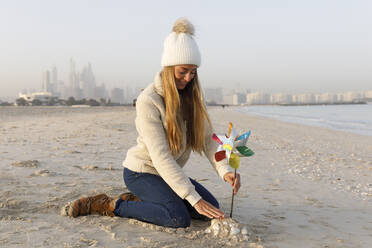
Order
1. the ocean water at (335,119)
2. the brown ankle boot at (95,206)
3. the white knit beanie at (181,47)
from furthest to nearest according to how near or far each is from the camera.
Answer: the ocean water at (335,119) → the brown ankle boot at (95,206) → the white knit beanie at (181,47)

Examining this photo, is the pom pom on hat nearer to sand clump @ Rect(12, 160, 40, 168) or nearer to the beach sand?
the beach sand

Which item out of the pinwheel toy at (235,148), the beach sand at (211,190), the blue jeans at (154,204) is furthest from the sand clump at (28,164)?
the pinwheel toy at (235,148)

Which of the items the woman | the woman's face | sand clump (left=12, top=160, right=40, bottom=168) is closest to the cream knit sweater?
the woman

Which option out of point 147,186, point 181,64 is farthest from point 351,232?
point 181,64

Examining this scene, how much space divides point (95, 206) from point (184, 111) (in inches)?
44.0

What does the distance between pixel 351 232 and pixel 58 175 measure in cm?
330

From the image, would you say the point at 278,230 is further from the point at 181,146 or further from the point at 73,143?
the point at 73,143

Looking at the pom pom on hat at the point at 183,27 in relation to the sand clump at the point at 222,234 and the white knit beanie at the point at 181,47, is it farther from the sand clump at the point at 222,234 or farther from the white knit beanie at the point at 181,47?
the sand clump at the point at 222,234

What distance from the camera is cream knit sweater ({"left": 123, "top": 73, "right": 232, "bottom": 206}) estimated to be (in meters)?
2.44

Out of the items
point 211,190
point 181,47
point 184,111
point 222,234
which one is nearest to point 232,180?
point 222,234

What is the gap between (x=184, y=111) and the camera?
2.75 m

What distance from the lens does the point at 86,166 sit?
15.1ft

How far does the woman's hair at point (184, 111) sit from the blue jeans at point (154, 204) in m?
0.33

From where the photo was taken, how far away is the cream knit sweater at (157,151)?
2.44m
